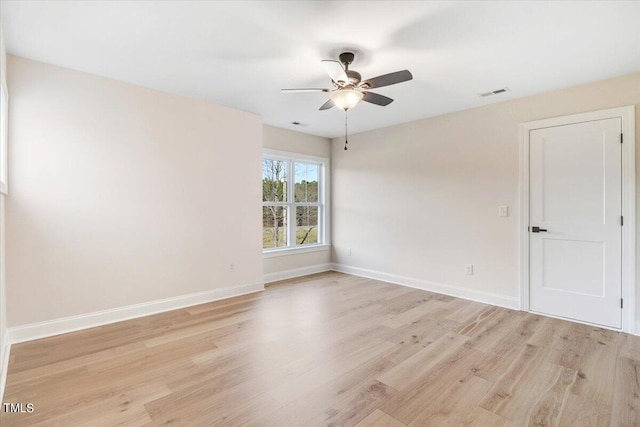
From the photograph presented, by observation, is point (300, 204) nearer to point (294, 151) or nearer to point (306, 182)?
point (306, 182)

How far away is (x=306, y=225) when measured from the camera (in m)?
5.61

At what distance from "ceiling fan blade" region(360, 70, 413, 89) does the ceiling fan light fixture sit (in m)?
0.09

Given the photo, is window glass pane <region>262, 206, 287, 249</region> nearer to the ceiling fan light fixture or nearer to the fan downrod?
the ceiling fan light fixture

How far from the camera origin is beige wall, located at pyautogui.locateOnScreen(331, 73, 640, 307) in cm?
364

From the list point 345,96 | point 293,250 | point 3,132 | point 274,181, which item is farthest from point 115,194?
point 293,250

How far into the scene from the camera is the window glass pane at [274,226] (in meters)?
5.01

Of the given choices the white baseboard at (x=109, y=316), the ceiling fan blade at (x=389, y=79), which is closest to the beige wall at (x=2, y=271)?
the white baseboard at (x=109, y=316)

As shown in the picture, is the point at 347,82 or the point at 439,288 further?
the point at 439,288

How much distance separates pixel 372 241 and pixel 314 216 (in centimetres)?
121

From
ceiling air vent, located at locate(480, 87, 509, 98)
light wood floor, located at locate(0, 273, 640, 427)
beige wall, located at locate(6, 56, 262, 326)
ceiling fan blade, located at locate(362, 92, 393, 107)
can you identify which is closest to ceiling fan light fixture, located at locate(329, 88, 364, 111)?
ceiling fan blade, located at locate(362, 92, 393, 107)

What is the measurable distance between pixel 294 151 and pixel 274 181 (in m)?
0.63

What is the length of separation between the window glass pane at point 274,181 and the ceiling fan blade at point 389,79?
2.77m

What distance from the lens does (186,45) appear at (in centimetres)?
248

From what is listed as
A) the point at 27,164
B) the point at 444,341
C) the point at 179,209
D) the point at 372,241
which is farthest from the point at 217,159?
the point at 444,341
